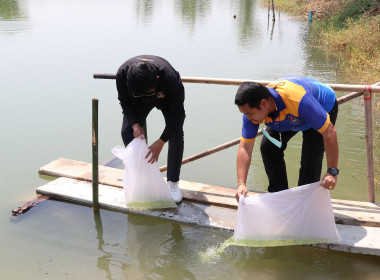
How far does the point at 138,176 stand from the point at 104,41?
9614 millimetres

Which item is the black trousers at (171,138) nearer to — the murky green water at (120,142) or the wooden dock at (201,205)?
the wooden dock at (201,205)

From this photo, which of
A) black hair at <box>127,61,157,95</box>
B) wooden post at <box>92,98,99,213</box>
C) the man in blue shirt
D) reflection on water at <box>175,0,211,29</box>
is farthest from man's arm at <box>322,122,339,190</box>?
reflection on water at <box>175,0,211,29</box>

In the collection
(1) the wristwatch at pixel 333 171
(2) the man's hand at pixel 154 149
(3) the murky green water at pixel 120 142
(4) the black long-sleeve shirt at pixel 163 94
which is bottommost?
(3) the murky green water at pixel 120 142

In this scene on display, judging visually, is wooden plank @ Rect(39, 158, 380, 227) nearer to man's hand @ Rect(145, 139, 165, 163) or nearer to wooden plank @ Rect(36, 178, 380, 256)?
wooden plank @ Rect(36, 178, 380, 256)

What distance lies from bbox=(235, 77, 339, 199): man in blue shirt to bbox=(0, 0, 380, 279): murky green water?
0.63 m

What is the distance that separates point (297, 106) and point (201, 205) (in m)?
1.27

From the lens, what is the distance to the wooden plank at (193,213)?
285 cm

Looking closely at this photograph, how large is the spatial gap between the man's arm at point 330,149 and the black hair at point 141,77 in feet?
3.42

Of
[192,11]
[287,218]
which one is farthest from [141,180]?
[192,11]

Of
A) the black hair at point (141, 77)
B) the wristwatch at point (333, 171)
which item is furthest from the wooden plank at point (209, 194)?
the black hair at point (141, 77)

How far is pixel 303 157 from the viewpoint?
2.92m

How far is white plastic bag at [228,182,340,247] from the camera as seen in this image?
8.77 ft

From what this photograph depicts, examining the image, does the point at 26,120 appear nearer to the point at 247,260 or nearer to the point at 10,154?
the point at 10,154

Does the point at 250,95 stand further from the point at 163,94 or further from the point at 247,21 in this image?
the point at 247,21
